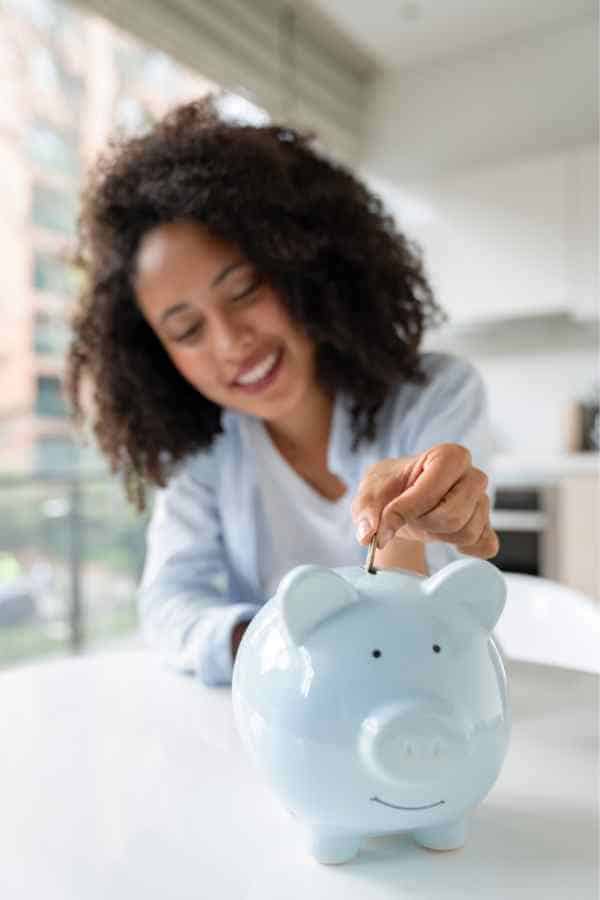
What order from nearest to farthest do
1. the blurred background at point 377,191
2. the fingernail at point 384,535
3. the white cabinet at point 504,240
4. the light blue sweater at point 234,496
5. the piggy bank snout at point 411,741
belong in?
the piggy bank snout at point 411,741
the fingernail at point 384,535
the light blue sweater at point 234,496
the blurred background at point 377,191
the white cabinet at point 504,240

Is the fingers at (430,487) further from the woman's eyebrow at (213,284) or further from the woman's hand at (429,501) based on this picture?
the woman's eyebrow at (213,284)

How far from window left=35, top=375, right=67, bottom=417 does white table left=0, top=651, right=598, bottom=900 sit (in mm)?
2407

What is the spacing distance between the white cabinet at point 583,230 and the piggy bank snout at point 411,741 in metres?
3.35

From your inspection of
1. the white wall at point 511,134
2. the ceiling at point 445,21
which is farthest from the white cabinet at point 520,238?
the ceiling at point 445,21

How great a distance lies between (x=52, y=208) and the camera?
10.4 feet

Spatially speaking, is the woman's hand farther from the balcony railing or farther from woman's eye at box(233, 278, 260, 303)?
the balcony railing

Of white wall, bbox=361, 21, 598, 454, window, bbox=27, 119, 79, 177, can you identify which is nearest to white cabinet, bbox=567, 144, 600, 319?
white wall, bbox=361, 21, 598, 454

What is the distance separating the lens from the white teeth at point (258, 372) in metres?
1.05

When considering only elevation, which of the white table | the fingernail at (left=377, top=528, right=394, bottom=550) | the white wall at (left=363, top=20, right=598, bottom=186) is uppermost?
the white wall at (left=363, top=20, right=598, bottom=186)

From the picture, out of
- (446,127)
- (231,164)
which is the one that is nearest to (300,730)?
(231,164)

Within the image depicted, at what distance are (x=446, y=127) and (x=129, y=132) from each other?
123 inches

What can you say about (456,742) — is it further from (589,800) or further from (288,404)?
(288,404)

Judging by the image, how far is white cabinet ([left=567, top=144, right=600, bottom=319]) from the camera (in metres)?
3.44

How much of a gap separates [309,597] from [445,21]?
368cm
